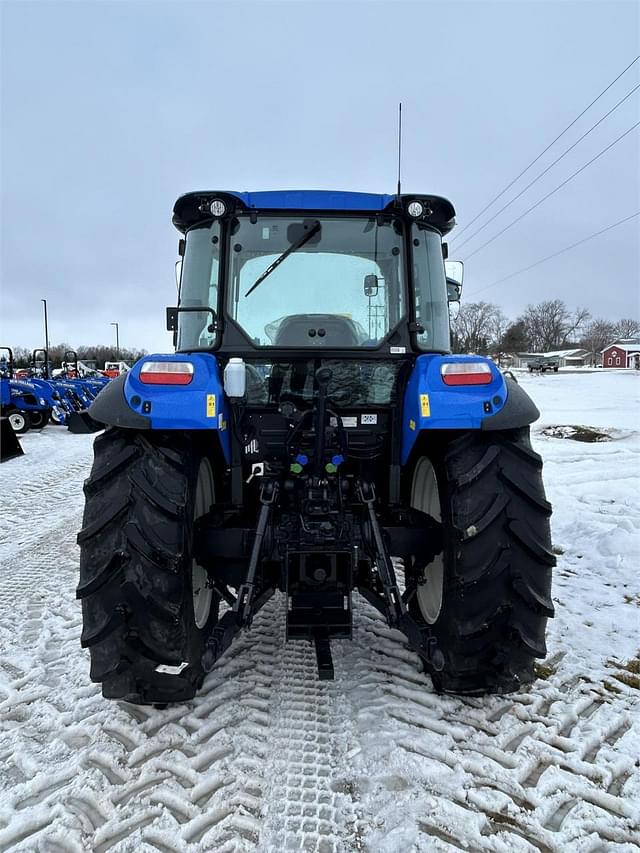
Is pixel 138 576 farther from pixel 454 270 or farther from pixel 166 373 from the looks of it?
pixel 454 270

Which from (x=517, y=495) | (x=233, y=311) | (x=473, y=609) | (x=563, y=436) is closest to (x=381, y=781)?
(x=473, y=609)

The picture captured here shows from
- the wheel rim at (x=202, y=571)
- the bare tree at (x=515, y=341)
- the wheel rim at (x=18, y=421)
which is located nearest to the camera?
the wheel rim at (x=202, y=571)

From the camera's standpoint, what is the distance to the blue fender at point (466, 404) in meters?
2.42

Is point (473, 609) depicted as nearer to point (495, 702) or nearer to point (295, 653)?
point (495, 702)

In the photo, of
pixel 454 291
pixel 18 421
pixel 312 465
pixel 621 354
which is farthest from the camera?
pixel 621 354

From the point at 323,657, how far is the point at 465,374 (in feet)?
4.59

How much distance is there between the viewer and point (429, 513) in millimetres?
2885

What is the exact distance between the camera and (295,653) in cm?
302

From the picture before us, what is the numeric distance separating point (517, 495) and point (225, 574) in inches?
54.0

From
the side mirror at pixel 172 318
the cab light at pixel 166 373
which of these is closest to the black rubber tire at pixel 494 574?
the cab light at pixel 166 373

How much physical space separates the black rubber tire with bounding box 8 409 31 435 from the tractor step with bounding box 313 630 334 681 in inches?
503

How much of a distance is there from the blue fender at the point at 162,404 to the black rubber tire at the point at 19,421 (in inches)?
488

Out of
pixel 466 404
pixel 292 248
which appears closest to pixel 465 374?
pixel 466 404

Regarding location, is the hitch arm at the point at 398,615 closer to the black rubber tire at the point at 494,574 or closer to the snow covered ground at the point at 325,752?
the black rubber tire at the point at 494,574
